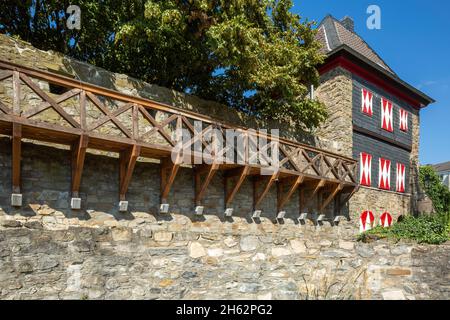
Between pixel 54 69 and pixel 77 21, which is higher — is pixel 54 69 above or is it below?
below

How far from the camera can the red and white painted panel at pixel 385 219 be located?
41.0ft

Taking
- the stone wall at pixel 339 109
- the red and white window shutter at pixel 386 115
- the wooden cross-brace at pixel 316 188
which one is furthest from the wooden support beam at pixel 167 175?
the red and white window shutter at pixel 386 115

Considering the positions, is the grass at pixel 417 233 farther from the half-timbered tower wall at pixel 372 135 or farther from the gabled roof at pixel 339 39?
the gabled roof at pixel 339 39

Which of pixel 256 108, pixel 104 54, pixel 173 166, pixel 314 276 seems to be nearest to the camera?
pixel 173 166

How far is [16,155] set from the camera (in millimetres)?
4762

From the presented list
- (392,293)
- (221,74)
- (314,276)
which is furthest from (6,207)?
(392,293)

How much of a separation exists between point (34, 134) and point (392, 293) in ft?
30.1

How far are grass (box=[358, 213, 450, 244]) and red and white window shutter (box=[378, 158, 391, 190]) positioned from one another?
2659 millimetres

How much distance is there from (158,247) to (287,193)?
145 inches

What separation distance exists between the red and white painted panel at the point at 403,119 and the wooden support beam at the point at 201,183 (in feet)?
36.3

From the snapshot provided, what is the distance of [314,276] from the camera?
28.0ft

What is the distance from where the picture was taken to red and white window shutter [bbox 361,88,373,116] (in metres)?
12.6

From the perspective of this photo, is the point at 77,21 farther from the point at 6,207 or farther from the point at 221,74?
the point at 6,207

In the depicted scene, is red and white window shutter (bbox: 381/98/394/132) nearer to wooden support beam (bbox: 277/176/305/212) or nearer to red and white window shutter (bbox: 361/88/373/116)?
red and white window shutter (bbox: 361/88/373/116)
